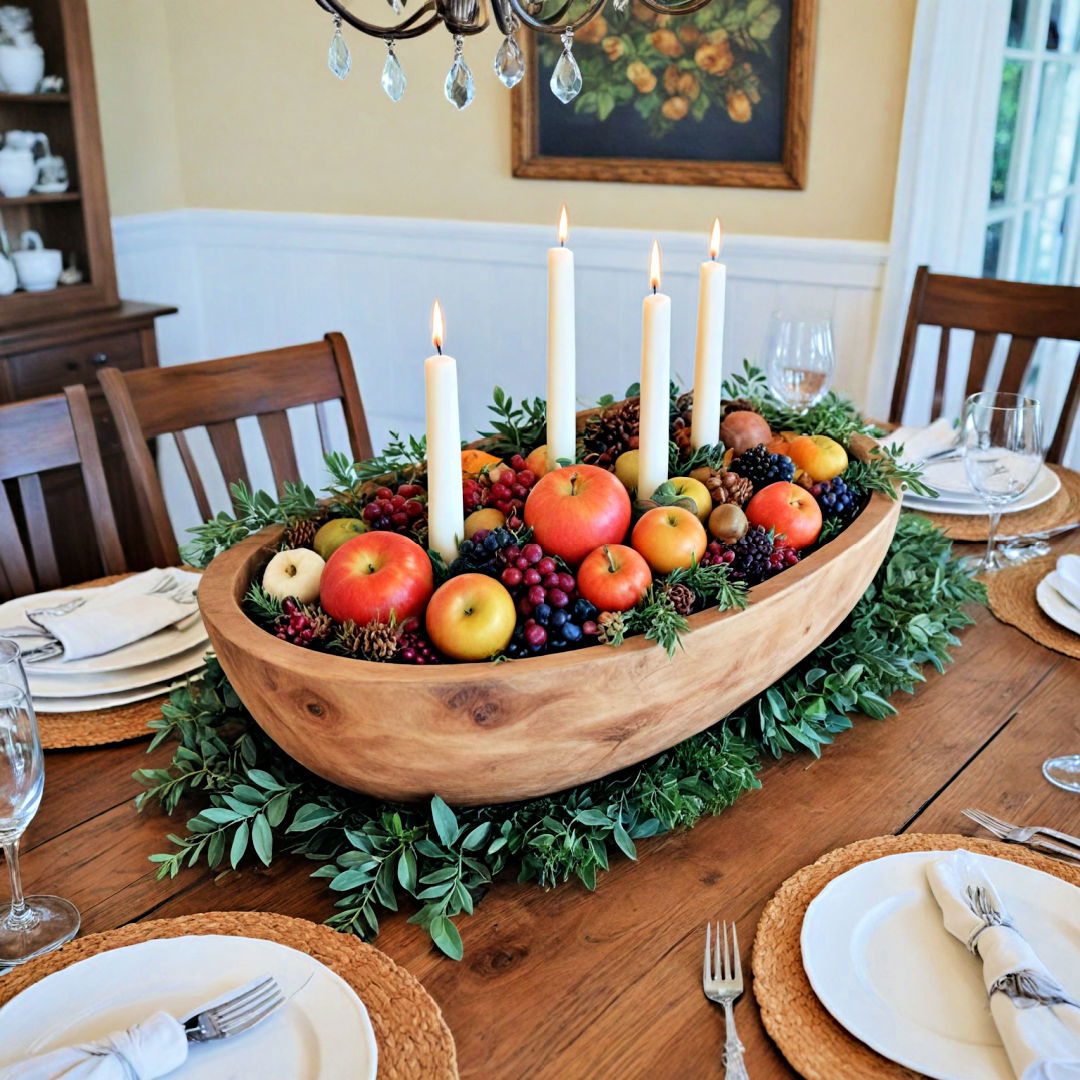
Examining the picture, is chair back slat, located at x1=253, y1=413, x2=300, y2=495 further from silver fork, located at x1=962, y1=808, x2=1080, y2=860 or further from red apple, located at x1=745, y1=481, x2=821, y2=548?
silver fork, located at x1=962, y1=808, x2=1080, y2=860

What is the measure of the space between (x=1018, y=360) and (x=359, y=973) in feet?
5.99

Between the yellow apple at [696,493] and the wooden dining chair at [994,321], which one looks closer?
the yellow apple at [696,493]

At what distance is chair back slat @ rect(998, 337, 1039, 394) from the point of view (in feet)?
6.89

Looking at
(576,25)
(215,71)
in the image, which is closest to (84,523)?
(215,71)

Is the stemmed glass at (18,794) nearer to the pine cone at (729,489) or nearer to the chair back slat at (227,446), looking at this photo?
the pine cone at (729,489)

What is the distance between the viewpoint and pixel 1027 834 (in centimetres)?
91

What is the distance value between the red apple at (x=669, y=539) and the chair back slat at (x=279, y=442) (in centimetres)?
98

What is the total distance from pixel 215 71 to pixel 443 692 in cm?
324

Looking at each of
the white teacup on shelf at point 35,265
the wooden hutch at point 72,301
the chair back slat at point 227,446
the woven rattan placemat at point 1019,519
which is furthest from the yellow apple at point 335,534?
the white teacup on shelf at point 35,265

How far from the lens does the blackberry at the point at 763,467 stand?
1.13 meters

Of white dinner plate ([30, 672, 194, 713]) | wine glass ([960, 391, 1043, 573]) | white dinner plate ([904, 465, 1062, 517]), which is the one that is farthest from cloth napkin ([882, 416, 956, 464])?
white dinner plate ([30, 672, 194, 713])

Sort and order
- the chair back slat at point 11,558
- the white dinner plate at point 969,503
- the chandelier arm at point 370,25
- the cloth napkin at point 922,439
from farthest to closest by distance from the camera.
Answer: the cloth napkin at point 922,439 → the white dinner plate at point 969,503 → the chair back slat at point 11,558 → the chandelier arm at point 370,25

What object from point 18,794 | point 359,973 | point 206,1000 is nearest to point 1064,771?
point 359,973

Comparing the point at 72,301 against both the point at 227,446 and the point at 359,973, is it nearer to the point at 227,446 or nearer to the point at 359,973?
the point at 227,446
